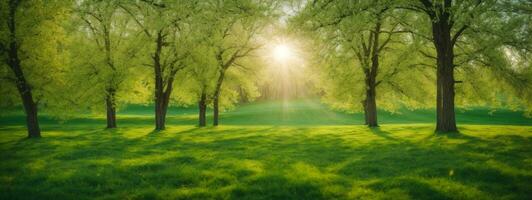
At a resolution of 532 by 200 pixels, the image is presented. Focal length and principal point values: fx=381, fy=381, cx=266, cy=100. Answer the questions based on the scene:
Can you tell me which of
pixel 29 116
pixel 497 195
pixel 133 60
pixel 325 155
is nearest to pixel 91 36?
pixel 133 60

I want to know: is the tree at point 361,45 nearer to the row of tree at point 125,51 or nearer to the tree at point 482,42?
the tree at point 482,42

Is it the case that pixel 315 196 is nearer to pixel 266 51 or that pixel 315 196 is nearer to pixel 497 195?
pixel 497 195

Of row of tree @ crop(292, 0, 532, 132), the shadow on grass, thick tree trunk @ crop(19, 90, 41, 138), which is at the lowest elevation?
the shadow on grass

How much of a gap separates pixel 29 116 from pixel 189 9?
545 inches

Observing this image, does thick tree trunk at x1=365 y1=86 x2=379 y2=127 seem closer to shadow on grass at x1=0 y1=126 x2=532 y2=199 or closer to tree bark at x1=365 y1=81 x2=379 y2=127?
tree bark at x1=365 y1=81 x2=379 y2=127

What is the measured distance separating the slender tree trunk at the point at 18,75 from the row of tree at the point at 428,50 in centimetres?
1701

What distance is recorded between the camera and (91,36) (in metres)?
32.8

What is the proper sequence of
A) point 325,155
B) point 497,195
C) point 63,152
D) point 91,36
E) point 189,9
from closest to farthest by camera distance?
point 497,195
point 325,155
point 63,152
point 189,9
point 91,36

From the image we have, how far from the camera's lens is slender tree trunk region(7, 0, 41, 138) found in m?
22.4

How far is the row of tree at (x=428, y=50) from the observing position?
674 inches

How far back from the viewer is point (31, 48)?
76.0ft

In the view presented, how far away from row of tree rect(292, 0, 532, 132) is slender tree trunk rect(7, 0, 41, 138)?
55.8 feet

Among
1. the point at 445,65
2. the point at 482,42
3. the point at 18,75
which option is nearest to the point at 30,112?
the point at 18,75

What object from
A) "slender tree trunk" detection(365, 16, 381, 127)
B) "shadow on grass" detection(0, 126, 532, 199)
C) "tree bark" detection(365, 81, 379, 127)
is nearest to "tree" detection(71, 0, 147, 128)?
"shadow on grass" detection(0, 126, 532, 199)
